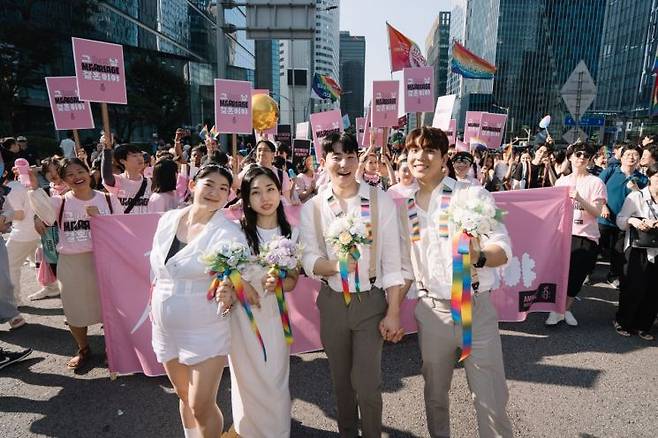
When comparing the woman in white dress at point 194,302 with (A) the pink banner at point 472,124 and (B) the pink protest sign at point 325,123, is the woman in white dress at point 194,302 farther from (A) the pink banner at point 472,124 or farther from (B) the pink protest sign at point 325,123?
(A) the pink banner at point 472,124

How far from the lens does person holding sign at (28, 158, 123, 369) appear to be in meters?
3.85

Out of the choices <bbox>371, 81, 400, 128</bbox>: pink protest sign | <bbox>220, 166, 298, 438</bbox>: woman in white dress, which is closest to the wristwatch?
<bbox>220, 166, 298, 438</bbox>: woman in white dress

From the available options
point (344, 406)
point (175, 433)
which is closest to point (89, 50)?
point (175, 433)

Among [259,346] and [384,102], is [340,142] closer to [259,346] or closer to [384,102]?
→ [259,346]

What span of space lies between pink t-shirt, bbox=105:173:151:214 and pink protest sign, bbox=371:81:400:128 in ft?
14.2

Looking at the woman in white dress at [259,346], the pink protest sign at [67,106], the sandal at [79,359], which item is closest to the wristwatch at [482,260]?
the woman in white dress at [259,346]

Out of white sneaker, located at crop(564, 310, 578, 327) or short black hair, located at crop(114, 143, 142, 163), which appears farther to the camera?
white sneaker, located at crop(564, 310, 578, 327)

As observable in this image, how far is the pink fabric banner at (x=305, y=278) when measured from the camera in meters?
3.78

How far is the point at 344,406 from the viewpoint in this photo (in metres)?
2.78

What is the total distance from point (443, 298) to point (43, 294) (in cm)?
580

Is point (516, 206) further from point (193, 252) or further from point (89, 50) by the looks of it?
point (89, 50)

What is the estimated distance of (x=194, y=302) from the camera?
244 centimetres

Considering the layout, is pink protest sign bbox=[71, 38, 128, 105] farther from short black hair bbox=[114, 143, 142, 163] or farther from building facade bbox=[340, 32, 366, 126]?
building facade bbox=[340, 32, 366, 126]

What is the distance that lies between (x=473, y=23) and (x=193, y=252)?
109 m
